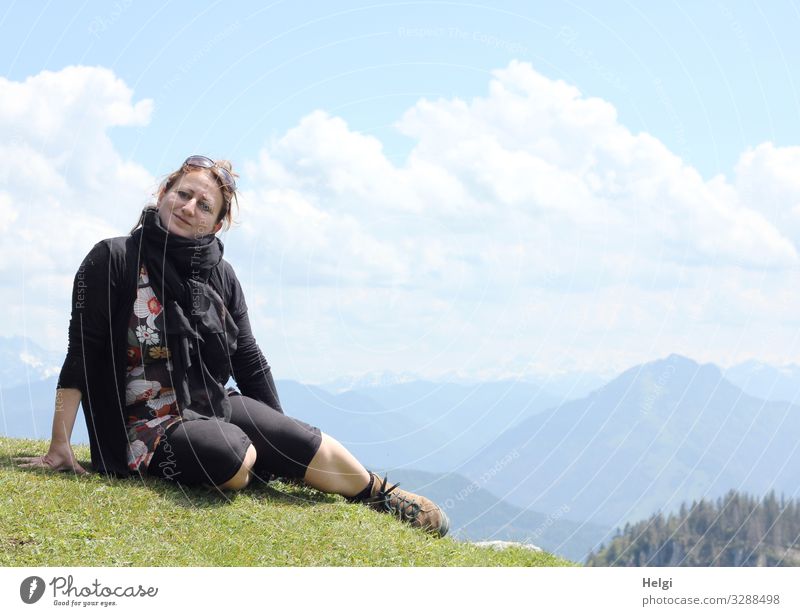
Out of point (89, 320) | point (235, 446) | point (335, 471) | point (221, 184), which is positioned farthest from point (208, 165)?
point (335, 471)

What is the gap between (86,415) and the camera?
750 centimetres

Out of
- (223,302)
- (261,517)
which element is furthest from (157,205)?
(261,517)

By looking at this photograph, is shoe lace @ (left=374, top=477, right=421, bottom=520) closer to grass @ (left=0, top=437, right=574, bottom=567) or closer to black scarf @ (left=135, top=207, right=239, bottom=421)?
grass @ (left=0, top=437, right=574, bottom=567)

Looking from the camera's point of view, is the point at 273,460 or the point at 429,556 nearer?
the point at 429,556

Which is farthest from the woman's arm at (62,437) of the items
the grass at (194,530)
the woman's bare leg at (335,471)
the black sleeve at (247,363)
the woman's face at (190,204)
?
the woman's bare leg at (335,471)

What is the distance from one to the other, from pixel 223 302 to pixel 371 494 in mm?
2255

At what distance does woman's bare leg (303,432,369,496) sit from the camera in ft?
25.7

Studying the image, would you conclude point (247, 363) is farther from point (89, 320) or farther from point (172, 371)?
point (89, 320)

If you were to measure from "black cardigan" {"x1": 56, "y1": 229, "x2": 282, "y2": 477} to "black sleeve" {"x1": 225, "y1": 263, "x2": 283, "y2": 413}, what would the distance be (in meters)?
1.12

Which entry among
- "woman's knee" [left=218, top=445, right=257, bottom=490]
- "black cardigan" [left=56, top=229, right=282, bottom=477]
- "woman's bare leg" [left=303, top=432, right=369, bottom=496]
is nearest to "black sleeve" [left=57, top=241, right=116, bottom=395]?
"black cardigan" [left=56, top=229, right=282, bottom=477]

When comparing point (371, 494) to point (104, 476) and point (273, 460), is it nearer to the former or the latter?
point (273, 460)

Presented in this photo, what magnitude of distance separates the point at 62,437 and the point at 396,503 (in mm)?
3000
